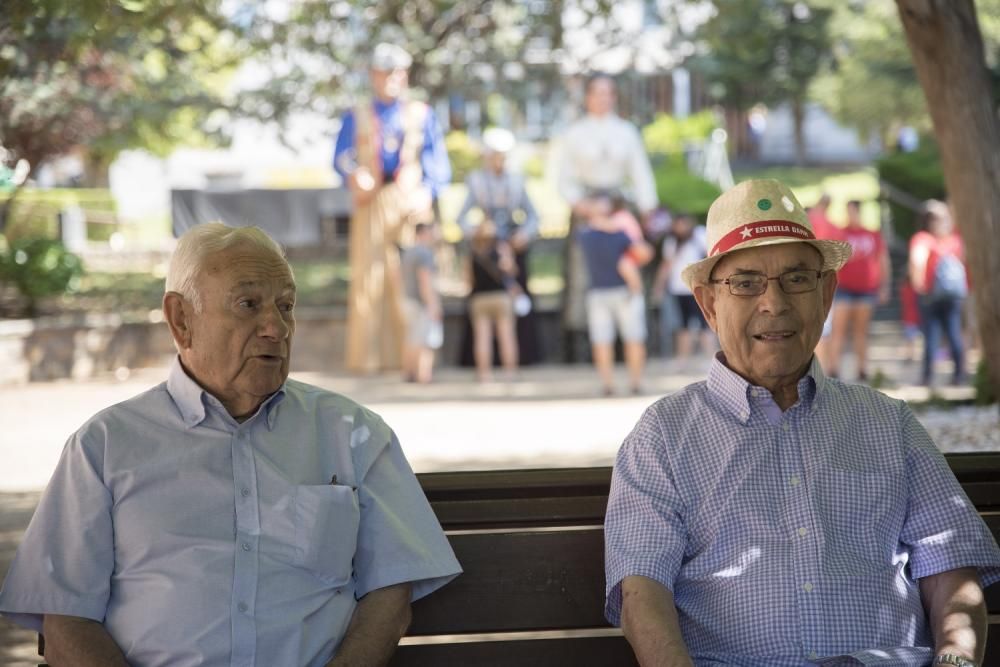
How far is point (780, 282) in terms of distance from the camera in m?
3.41

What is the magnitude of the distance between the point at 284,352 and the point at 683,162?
94.0 feet

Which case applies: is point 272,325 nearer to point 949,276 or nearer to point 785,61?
point 949,276

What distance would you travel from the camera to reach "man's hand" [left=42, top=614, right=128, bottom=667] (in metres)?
3.07

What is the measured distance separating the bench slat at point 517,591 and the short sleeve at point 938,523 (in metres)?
0.73

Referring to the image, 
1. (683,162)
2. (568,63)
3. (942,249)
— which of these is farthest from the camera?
(683,162)

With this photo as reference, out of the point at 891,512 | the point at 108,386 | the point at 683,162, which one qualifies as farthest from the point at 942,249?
the point at 683,162

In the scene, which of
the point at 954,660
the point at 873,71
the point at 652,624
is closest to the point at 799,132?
the point at 873,71

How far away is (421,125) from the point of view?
47.0ft

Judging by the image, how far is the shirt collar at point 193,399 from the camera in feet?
10.8

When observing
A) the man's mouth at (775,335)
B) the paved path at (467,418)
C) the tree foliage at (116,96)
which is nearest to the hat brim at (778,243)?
the man's mouth at (775,335)

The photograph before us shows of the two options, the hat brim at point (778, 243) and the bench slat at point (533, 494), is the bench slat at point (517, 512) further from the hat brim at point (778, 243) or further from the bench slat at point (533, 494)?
the hat brim at point (778, 243)

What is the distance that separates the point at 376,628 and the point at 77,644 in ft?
2.07

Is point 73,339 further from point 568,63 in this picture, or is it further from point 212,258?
point 212,258

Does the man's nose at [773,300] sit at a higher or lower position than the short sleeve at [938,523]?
higher
